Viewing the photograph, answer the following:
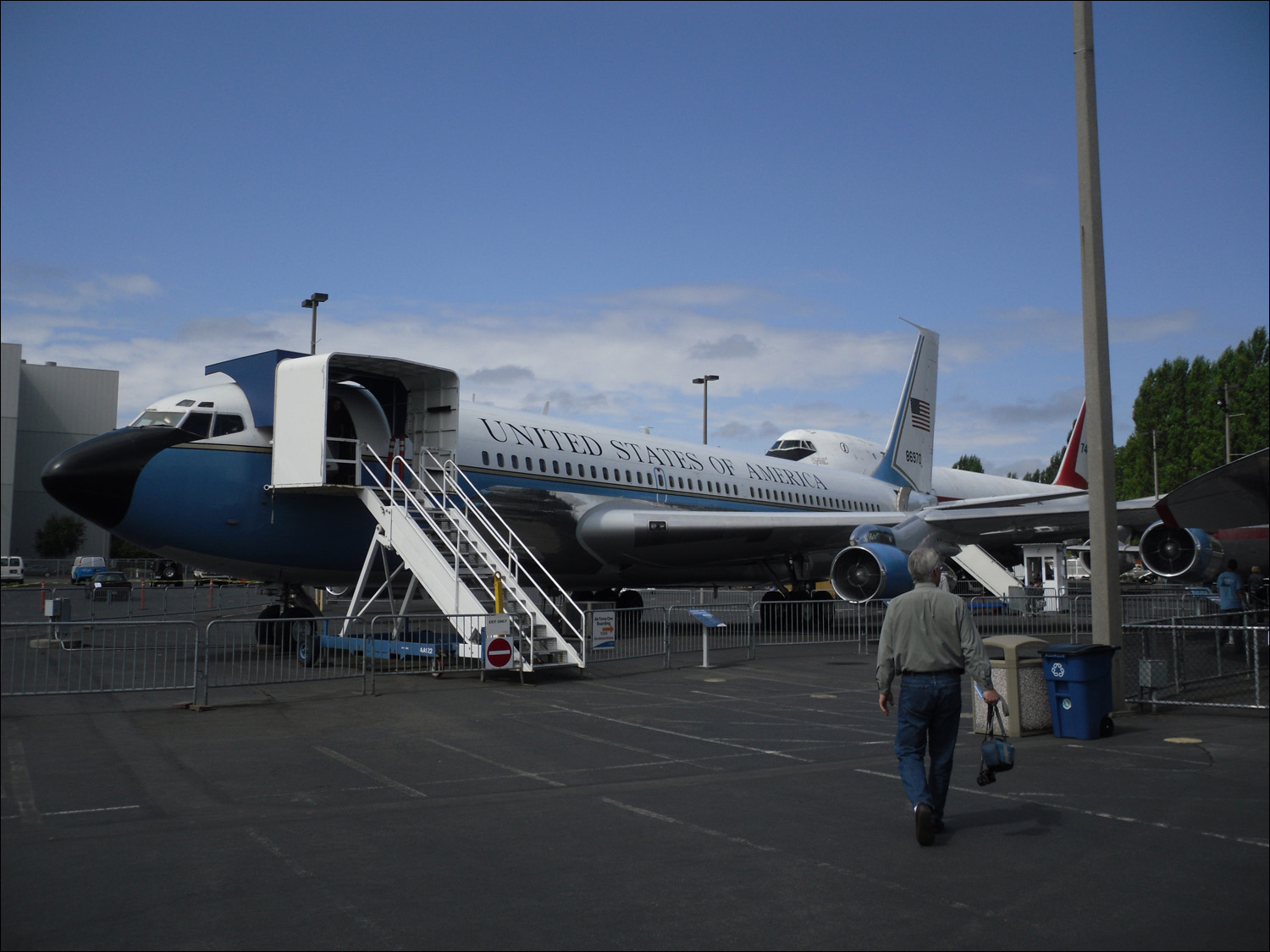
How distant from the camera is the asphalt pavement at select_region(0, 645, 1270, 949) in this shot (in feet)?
14.0

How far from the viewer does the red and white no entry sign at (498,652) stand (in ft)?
41.2

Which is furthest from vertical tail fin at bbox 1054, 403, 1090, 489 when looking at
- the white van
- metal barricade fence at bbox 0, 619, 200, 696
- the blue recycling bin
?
the white van

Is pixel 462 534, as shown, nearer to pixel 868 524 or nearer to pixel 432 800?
pixel 432 800

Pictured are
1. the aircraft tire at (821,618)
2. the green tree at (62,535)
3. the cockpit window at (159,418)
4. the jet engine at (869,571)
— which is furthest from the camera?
the green tree at (62,535)

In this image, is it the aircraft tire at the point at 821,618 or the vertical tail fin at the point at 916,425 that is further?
the vertical tail fin at the point at 916,425

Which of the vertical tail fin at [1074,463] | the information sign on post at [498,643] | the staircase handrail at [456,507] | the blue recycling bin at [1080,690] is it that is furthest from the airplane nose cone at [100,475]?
the vertical tail fin at [1074,463]

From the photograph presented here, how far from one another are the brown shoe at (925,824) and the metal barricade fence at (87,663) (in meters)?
5.50

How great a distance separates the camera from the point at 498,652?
41.5ft

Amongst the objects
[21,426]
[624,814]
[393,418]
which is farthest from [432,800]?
[21,426]

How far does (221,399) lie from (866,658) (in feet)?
36.1

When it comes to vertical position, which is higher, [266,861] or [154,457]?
[154,457]

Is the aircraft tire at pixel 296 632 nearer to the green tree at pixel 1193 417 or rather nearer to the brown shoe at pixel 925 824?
the brown shoe at pixel 925 824

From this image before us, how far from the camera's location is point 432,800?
6609mm

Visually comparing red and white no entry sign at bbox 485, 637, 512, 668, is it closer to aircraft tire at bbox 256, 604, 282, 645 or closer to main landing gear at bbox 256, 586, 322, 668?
main landing gear at bbox 256, 586, 322, 668
